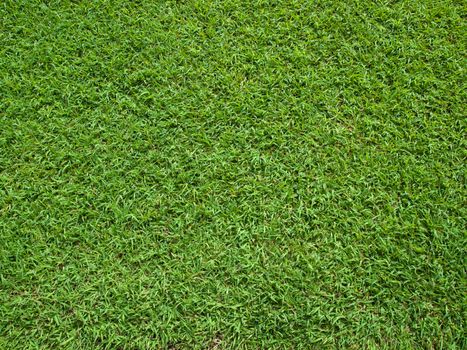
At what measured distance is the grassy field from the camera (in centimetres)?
234

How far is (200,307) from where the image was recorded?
2340 mm

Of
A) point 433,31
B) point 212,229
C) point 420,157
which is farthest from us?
point 433,31

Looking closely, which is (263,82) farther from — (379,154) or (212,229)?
(212,229)

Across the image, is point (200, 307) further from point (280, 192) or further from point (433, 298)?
point (433, 298)

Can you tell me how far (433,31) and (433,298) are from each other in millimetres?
1725

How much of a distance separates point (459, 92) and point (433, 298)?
1.28 metres

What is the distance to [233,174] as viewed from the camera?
2.65 meters

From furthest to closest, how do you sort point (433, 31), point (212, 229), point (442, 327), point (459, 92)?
1. point (433, 31)
2. point (459, 92)
3. point (212, 229)
4. point (442, 327)

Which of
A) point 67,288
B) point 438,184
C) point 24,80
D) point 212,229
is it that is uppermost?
point 24,80

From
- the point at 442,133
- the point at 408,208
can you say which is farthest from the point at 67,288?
the point at 442,133

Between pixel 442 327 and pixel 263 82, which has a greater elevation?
pixel 263 82

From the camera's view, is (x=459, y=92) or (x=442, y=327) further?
(x=459, y=92)

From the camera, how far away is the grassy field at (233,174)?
2338 millimetres

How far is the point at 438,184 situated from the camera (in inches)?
104
